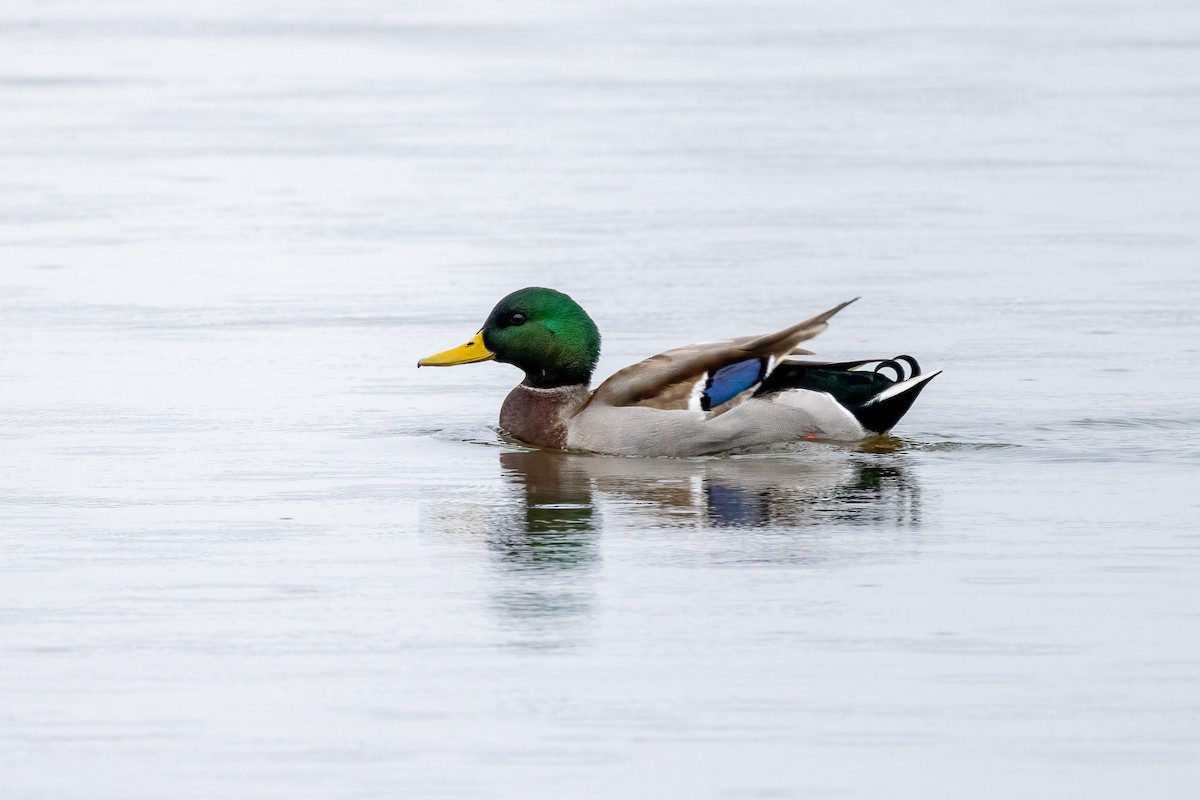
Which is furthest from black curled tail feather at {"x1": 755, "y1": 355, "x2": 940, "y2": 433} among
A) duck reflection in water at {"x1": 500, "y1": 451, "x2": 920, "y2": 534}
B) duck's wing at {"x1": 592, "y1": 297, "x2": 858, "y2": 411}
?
duck reflection in water at {"x1": 500, "y1": 451, "x2": 920, "y2": 534}

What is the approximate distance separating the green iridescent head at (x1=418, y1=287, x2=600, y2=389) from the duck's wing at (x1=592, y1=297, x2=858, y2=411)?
19.1 inches

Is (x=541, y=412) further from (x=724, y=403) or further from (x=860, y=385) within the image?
(x=860, y=385)

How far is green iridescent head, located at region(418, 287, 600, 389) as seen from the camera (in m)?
10.7

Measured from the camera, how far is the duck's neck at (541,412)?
10469 mm

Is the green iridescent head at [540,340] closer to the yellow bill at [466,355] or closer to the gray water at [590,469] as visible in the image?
the yellow bill at [466,355]

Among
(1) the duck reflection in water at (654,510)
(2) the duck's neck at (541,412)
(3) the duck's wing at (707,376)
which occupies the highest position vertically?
(3) the duck's wing at (707,376)

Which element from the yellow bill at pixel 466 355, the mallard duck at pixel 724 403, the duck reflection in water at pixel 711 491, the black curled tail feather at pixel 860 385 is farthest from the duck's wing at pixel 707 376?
the yellow bill at pixel 466 355

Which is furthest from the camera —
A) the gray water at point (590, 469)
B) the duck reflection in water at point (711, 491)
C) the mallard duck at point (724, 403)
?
the mallard duck at point (724, 403)

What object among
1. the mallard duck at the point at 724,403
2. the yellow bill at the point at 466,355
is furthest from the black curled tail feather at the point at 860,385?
the yellow bill at the point at 466,355

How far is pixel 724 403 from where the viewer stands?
1027 cm

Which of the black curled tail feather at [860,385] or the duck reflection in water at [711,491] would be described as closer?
the duck reflection in water at [711,491]

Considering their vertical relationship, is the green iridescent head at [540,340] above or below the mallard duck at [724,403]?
above

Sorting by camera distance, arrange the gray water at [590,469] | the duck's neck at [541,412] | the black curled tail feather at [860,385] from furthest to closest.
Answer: the duck's neck at [541,412]
the black curled tail feather at [860,385]
the gray water at [590,469]

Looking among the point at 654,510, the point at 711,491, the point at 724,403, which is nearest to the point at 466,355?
the point at 724,403
